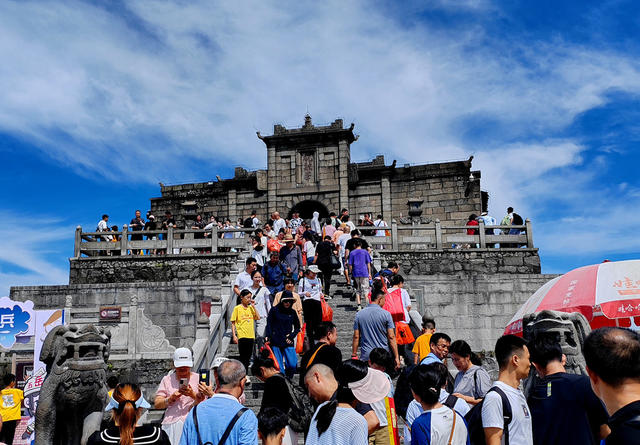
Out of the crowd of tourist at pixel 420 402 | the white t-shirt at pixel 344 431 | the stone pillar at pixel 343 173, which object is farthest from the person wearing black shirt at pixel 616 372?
the stone pillar at pixel 343 173

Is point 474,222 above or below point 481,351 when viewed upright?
above

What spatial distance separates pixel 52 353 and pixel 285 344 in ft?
11.5

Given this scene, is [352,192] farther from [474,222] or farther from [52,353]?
[52,353]

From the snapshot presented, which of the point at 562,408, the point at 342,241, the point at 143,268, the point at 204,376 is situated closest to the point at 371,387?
the point at 562,408

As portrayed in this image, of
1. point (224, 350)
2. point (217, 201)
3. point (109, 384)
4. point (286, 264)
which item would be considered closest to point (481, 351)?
point (286, 264)

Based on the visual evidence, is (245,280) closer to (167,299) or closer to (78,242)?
(167,299)

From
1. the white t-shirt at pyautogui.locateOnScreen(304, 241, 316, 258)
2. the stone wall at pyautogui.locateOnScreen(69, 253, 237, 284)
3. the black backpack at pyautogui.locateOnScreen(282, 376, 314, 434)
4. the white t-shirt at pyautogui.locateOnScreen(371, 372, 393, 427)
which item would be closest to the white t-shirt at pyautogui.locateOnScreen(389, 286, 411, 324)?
the white t-shirt at pyautogui.locateOnScreen(371, 372, 393, 427)

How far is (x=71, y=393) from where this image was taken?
4852 mm

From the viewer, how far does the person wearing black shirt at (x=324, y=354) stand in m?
5.10

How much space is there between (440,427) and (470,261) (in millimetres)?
15085

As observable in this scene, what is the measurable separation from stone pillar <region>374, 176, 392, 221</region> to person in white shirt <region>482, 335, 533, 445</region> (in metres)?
20.2

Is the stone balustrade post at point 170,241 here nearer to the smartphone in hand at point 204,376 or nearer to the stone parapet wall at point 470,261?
the stone parapet wall at point 470,261

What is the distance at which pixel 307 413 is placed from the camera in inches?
173

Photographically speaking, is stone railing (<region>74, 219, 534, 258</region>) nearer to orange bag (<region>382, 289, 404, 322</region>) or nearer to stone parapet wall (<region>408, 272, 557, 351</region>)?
stone parapet wall (<region>408, 272, 557, 351</region>)
